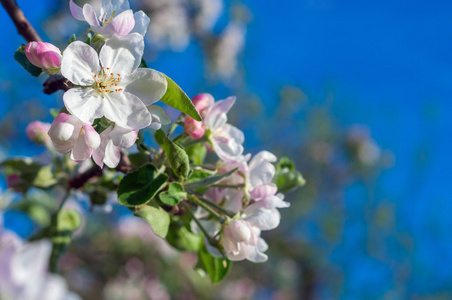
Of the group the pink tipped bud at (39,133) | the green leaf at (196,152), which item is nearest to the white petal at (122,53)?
the green leaf at (196,152)

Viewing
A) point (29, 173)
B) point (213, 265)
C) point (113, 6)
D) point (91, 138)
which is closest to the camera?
point (91, 138)

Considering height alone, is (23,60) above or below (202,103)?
below

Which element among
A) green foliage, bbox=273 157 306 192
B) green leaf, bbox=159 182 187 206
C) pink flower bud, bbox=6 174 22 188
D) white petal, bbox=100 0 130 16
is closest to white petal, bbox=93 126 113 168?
green leaf, bbox=159 182 187 206

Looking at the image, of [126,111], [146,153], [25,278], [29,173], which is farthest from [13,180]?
[126,111]

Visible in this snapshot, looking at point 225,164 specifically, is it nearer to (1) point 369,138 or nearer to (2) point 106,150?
(2) point 106,150

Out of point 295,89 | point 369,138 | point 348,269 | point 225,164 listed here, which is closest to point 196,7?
point 295,89

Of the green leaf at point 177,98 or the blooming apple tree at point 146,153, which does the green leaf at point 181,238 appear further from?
the green leaf at point 177,98

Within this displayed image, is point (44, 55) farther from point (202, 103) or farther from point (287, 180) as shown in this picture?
point (287, 180)
